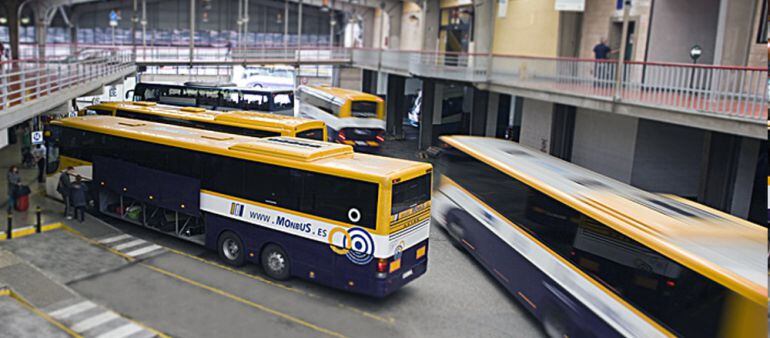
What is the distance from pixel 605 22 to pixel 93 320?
18.6 m

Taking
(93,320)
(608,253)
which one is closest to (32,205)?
(93,320)

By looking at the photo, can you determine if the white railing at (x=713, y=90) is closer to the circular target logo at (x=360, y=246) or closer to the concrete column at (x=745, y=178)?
the concrete column at (x=745, y=178)

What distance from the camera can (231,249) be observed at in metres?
14.9

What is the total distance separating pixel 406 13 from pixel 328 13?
2228cm

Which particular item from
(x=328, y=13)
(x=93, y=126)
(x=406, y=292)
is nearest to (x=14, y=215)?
(x=93, y=126)

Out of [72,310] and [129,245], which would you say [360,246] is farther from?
[129,245]

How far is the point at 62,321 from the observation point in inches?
448

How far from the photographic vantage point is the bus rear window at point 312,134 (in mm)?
20578

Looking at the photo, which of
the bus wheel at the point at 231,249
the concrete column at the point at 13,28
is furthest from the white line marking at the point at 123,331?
the concrete column at the point at 13,28

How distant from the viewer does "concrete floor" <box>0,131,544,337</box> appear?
465 inches

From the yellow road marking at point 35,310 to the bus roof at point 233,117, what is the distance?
9323 mm

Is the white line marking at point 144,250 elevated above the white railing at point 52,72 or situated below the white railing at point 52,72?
below

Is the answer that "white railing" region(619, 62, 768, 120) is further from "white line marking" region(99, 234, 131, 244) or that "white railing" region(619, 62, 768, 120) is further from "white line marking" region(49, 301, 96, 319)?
"white line marking" region(99, 234, 131, 244)

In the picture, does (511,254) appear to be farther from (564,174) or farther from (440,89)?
(440,89)
